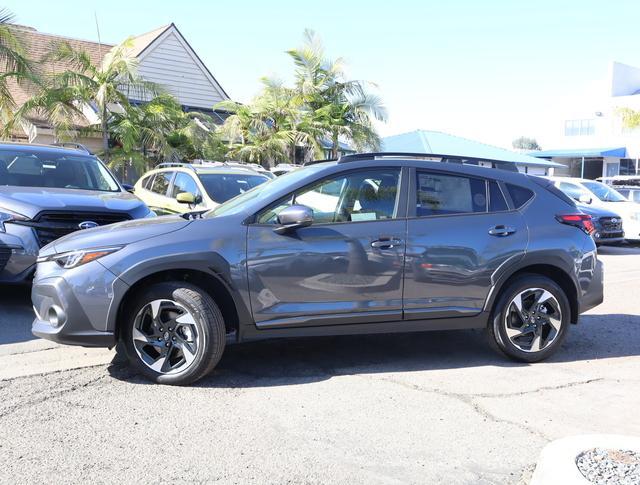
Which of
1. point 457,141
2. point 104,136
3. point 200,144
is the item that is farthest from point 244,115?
point 457,141

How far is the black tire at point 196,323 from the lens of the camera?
4.67 meters

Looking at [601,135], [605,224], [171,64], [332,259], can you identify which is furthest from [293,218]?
[601,135]

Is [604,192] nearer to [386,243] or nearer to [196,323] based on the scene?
[386,243]

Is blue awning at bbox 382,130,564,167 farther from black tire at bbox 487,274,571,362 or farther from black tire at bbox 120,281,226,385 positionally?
black tire at bbox 120,281,226,385

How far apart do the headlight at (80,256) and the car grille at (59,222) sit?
2218mm

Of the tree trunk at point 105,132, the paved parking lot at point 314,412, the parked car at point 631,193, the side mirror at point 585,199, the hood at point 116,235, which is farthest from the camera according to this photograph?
the tree trunk at point 105,132

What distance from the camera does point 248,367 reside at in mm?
5262

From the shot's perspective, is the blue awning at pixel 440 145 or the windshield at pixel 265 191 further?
the blue awning at pixel 440 145

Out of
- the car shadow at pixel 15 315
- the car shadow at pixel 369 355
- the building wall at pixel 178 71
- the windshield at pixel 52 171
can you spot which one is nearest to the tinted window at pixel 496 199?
the car shadow at pixel 369 355

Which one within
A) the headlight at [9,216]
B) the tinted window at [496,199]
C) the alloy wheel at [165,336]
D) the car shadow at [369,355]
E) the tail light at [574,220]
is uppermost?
the tinted window at [496,199]

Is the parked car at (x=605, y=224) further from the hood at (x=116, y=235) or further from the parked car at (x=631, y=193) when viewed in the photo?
the hood at (x=116, y=235)

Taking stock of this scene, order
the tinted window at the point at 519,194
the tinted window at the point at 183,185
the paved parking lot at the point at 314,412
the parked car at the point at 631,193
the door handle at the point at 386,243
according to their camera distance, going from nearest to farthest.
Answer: the paved parking lot at the point at 314,412
the door handle at the point at 386,243
the tinted window at the point at 519,194
the tinted window at the point at 183,185
the parked car at the point at 631,193

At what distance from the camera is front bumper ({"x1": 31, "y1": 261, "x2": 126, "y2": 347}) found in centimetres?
464

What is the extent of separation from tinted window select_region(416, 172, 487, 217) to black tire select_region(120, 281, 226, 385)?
1.87 metres
